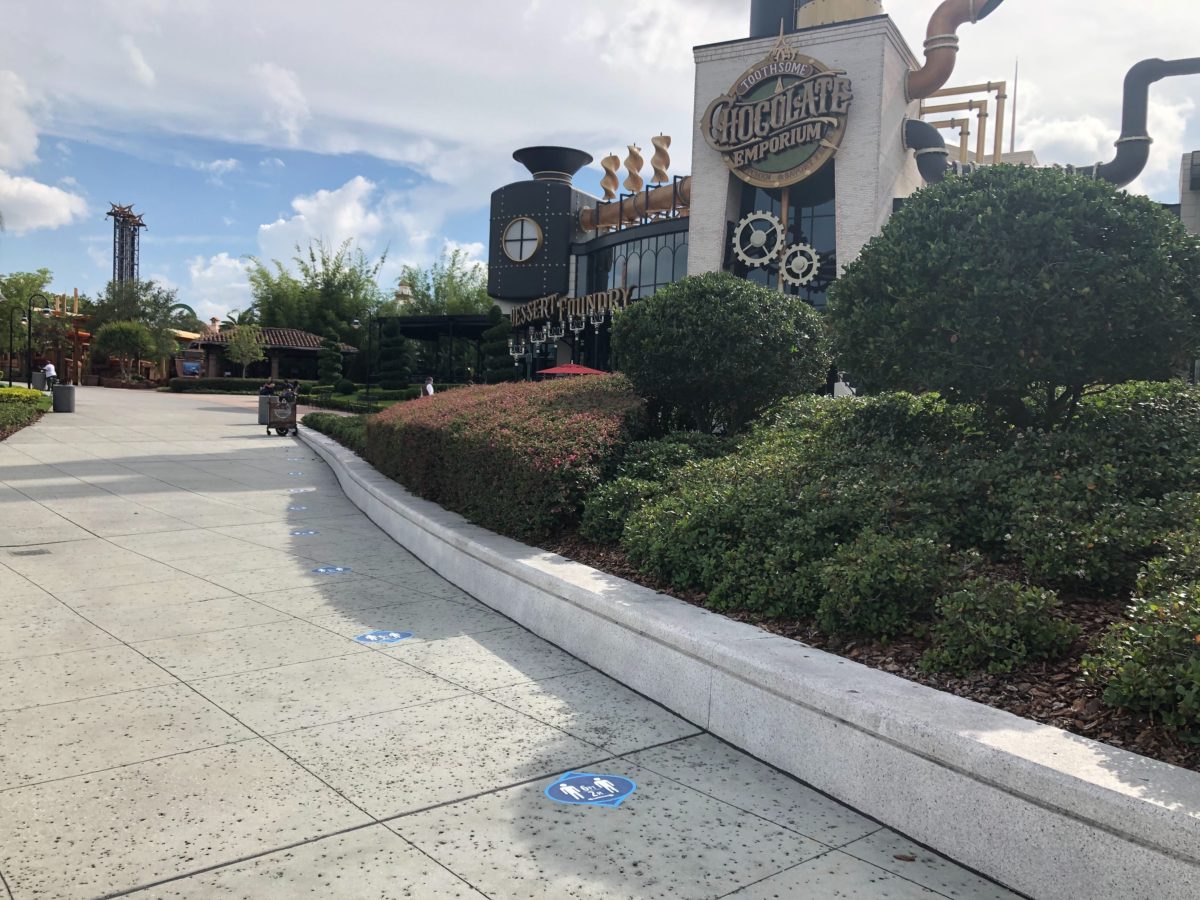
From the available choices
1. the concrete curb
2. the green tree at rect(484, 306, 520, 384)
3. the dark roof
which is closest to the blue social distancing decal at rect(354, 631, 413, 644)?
the concrete curb

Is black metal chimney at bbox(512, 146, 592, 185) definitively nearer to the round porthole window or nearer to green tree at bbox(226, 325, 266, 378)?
the round porthole window

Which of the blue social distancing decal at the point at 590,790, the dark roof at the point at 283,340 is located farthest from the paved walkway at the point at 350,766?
the dark roof at the point at 283,340

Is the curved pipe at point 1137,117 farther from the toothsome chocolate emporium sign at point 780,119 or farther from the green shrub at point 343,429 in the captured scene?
the green shrub at point 343,429

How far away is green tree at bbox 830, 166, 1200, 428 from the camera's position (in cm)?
546

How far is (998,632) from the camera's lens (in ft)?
12.7

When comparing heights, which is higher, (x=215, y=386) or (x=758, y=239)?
(x=758, y=239)

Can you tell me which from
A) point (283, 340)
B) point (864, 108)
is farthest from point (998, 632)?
point (283, 340)

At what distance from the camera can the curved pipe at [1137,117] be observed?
23750 mm

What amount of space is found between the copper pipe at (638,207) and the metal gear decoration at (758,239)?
450 cm

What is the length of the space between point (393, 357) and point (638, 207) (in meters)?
15.4

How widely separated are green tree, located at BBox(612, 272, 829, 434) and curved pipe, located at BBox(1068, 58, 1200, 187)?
19.2m

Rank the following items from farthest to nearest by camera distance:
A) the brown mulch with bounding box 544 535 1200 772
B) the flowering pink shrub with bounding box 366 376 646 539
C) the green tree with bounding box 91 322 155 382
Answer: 1. the green tree with bounding box 91 322 155 382
2. the flowering pink shrub with bounding box 366 376 646 539
3. the brown mulch with bounding box 544 535 1200 772

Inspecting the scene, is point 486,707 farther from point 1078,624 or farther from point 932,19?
point 932,19

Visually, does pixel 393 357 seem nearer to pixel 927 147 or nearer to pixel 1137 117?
pixel 927 147
